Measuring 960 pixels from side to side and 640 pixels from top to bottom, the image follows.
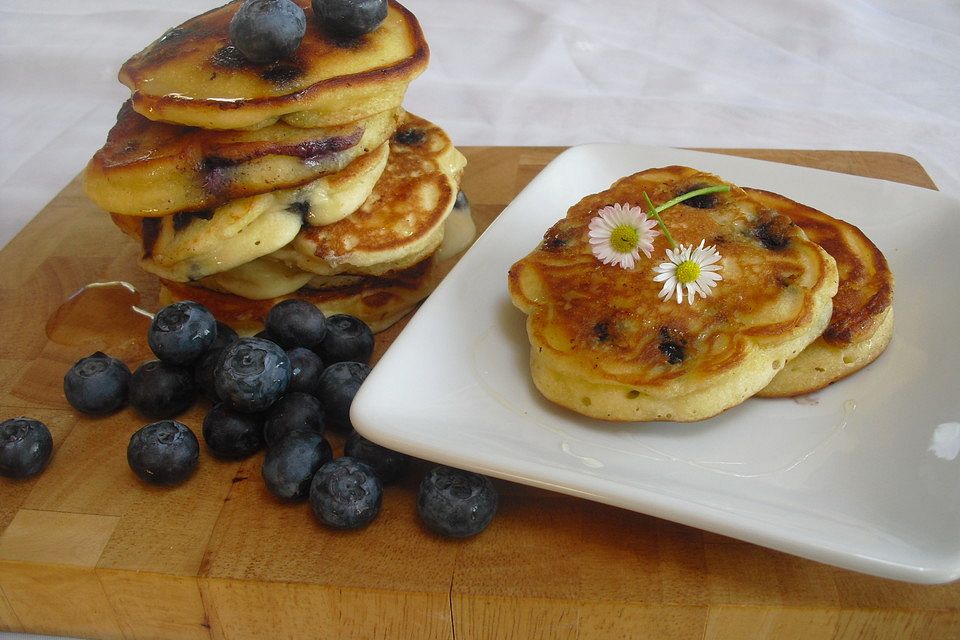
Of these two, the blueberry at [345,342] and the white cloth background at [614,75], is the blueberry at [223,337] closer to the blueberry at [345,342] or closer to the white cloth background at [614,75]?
the blueberry at [345,342]

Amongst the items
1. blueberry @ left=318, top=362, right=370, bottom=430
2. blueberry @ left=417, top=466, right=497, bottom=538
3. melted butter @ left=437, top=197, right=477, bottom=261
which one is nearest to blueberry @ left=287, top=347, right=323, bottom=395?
blueberry @ left=318, top=362, right=370, bottom=430

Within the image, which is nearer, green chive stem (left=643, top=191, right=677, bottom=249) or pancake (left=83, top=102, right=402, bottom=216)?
green chive stem (left=643, top=191, right=677, bottom=249)

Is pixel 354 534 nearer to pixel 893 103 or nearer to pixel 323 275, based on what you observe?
pixel 323 275

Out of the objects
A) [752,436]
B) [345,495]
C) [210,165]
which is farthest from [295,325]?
[752,436]

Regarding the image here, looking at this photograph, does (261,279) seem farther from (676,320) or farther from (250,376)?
(676,320)

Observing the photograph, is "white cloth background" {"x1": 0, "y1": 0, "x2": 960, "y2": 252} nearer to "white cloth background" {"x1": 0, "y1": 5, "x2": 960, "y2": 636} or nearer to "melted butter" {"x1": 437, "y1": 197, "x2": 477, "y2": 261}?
"white cloth background" {"x1": 0, "y1": 5, "x2": 960, "y2": 636}

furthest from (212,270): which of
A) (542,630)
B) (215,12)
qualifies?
(542,630)

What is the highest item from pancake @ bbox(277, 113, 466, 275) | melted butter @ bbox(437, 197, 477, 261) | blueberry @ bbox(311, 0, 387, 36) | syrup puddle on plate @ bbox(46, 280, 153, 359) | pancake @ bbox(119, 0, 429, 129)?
blueberry @ bbox(311, 0, 387, 36)
